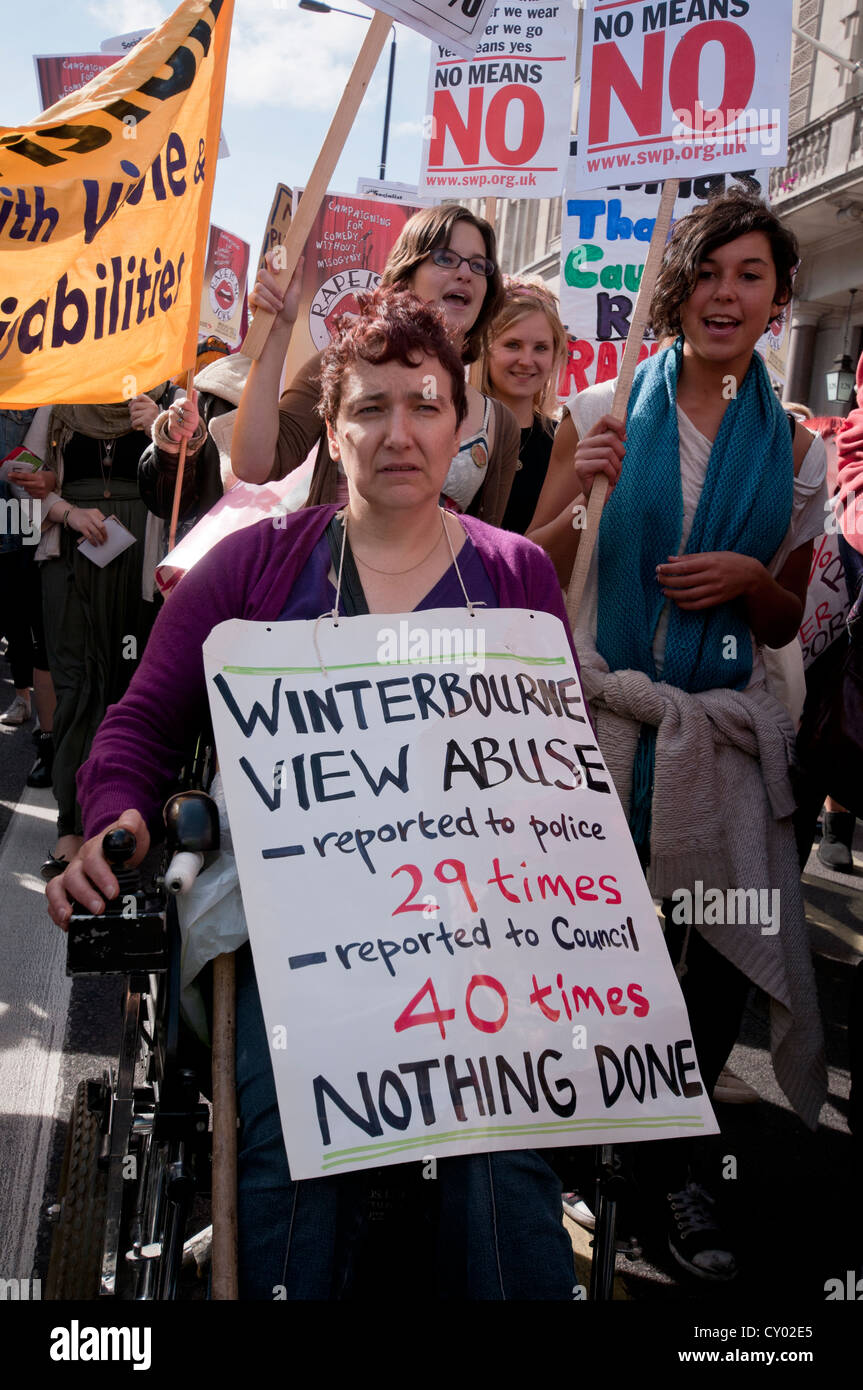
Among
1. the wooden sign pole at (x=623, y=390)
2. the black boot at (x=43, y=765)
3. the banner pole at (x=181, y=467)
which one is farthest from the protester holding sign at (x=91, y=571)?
the wooden sign pole at (x=623, y=390)

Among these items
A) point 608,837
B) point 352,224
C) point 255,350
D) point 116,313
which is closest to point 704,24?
point 255,350

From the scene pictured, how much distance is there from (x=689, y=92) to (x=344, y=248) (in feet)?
15.0

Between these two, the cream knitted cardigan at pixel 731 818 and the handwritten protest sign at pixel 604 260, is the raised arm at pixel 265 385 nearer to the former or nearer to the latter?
the cream knitted cardigan at pixel 731 818

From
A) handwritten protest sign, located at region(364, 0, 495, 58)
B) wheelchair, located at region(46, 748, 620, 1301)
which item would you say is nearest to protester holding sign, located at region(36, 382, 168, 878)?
handwritten protest sign, located at region(364, 0, 495, 58)

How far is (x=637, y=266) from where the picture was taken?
231 inches

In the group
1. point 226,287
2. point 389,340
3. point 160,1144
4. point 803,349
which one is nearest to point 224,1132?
point 160,1144

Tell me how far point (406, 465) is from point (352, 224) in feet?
18.5

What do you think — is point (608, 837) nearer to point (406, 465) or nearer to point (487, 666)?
point (487, 666)

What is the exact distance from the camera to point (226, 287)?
30.7 feet

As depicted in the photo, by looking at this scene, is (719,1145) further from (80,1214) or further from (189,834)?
(189,834)

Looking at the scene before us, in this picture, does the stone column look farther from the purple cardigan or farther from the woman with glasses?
the purple cardigan

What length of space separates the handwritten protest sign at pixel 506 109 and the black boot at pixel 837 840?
3231 mm

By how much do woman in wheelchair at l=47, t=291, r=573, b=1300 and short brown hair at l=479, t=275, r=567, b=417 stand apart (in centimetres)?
200

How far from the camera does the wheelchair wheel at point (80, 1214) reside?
2.04 metres
